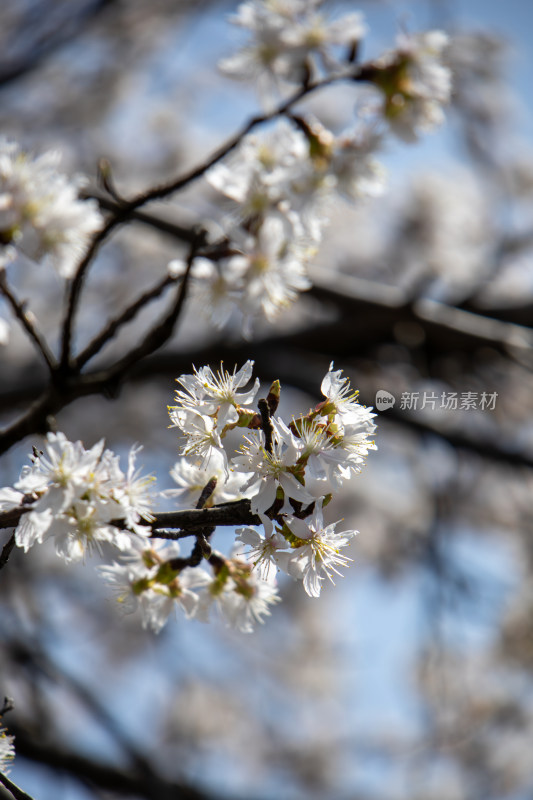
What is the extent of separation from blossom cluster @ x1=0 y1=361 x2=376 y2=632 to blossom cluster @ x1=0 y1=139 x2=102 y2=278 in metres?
0.48

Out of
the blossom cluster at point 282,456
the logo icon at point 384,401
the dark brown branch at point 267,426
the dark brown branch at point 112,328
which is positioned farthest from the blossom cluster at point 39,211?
the logo icon at point 384,401

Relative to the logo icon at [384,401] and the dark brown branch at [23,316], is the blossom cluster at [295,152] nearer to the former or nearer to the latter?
the dark brown branch at [23,316]

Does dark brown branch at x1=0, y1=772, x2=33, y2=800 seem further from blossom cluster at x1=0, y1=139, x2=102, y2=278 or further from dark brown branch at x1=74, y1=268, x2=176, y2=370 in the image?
blossom cluster at x1=0, y1=139, x2=102, y2=278

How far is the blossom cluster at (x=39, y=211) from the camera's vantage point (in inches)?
48.0

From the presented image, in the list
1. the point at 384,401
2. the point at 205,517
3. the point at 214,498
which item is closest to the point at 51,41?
the point at 384,401

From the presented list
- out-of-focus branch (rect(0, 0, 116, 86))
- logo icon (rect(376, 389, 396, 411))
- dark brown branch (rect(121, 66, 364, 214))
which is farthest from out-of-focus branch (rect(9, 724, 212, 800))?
out-of-focus branch (rect(0, 0, 116, 86))

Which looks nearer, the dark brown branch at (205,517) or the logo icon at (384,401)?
the dark brown branch at (205,517)

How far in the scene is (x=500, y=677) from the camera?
669cm

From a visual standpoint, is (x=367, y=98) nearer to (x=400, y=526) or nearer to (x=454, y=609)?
(x=454, y=609)

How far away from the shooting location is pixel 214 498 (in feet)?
3.26

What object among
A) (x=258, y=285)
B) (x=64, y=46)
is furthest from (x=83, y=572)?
(x=258, y=285)

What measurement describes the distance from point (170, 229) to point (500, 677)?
5839 millimetres

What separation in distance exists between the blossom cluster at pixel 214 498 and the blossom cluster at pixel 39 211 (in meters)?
0.48

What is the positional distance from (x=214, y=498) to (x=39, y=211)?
2.00 ft
